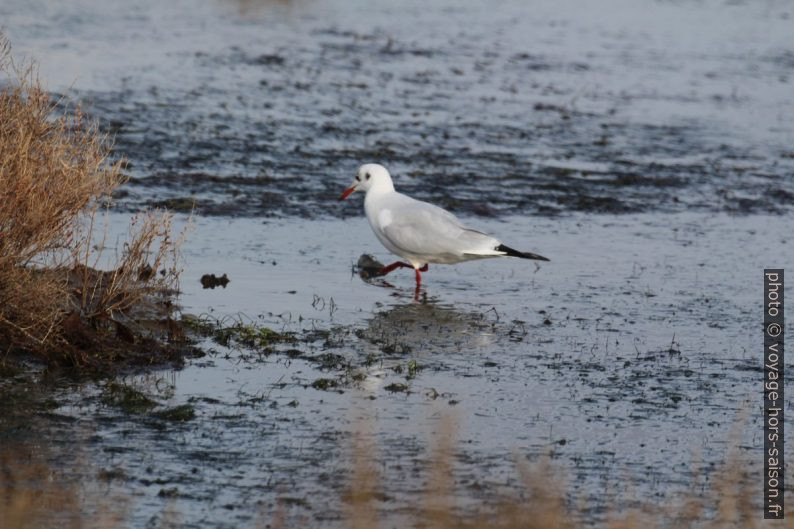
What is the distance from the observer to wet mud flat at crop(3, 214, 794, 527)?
626 cm

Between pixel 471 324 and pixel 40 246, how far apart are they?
117 inches

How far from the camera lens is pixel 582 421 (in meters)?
7.26

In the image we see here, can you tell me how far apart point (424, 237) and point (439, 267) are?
112 centimetres

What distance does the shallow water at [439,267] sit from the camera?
664cm

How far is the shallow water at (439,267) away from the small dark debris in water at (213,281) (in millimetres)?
81

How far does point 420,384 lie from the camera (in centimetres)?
778

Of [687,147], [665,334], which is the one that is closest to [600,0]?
[687,147]

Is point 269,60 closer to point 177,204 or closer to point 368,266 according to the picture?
point 177,204

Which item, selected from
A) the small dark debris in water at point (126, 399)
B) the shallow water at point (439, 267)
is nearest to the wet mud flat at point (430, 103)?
the shallow water at point (439, 267)

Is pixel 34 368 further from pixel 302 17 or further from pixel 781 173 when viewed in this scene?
pixel 302 17

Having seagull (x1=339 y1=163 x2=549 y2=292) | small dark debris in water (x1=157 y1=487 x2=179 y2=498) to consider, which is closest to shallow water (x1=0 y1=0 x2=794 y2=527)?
small dark debris in water (x1=157 y1=487 x2=179 y2=498)

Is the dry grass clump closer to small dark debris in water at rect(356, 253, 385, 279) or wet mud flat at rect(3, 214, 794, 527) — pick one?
wet mud flat at rect(3, 214, 794, 527)

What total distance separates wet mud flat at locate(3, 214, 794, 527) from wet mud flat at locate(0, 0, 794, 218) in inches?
78.7

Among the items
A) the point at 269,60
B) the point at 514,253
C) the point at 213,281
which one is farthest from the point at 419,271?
the point at 269,60
